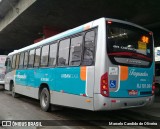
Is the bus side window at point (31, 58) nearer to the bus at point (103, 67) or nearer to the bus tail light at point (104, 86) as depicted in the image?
the bus at point (103, 67)

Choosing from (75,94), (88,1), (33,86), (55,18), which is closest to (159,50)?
(55,18)

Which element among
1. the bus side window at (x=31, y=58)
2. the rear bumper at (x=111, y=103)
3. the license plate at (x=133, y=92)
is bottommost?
the rear bumper at (x=111, y=103)

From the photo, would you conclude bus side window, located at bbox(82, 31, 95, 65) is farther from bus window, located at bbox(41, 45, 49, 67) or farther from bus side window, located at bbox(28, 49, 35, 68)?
bus side window, located at bbox(28, 49, 35, 68)

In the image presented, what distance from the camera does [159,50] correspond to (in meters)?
39.7

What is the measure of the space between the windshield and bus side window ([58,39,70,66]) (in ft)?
6.47

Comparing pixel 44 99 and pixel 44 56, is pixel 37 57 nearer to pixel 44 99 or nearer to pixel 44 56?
pixel 44 56

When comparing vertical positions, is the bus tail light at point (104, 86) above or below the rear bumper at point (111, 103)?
above

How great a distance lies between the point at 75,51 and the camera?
8.12 m

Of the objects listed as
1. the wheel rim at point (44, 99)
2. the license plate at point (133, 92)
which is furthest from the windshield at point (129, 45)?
the wheel rim at point (44, 99)

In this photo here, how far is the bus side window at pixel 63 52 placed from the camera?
8.67 meters

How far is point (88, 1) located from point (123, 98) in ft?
30.2

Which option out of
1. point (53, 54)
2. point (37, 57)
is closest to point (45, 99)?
point (53, 54)

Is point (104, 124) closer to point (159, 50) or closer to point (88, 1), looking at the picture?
point (88, 1)

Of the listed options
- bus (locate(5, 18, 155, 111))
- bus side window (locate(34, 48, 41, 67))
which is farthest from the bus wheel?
bus side window (locate(34, 48, 41, 67))
